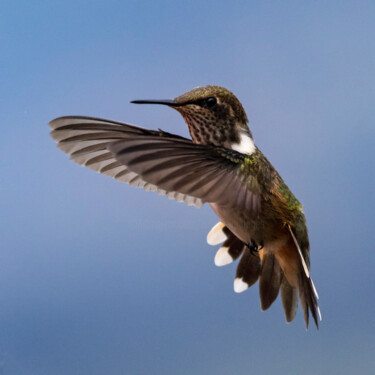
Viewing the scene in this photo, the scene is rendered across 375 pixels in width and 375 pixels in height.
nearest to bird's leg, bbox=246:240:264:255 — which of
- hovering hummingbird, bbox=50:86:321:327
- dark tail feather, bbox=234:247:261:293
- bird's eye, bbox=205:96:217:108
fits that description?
hovering hummingbird, bbox=50:86:321:327

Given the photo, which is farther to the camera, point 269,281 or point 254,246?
point 269,281

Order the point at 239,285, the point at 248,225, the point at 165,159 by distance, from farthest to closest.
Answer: the point at 239,285, the point at 248,225, the point at 165,159

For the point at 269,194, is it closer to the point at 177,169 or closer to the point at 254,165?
the point at 254,165

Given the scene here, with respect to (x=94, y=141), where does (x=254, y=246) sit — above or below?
below

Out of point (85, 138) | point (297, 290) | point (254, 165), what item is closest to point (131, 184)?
point (85, 138)

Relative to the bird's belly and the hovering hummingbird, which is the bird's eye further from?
the bird's belly

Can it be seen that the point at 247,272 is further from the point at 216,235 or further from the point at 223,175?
the point at 223,175

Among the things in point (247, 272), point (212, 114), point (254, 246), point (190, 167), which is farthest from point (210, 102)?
point (247, 272)
